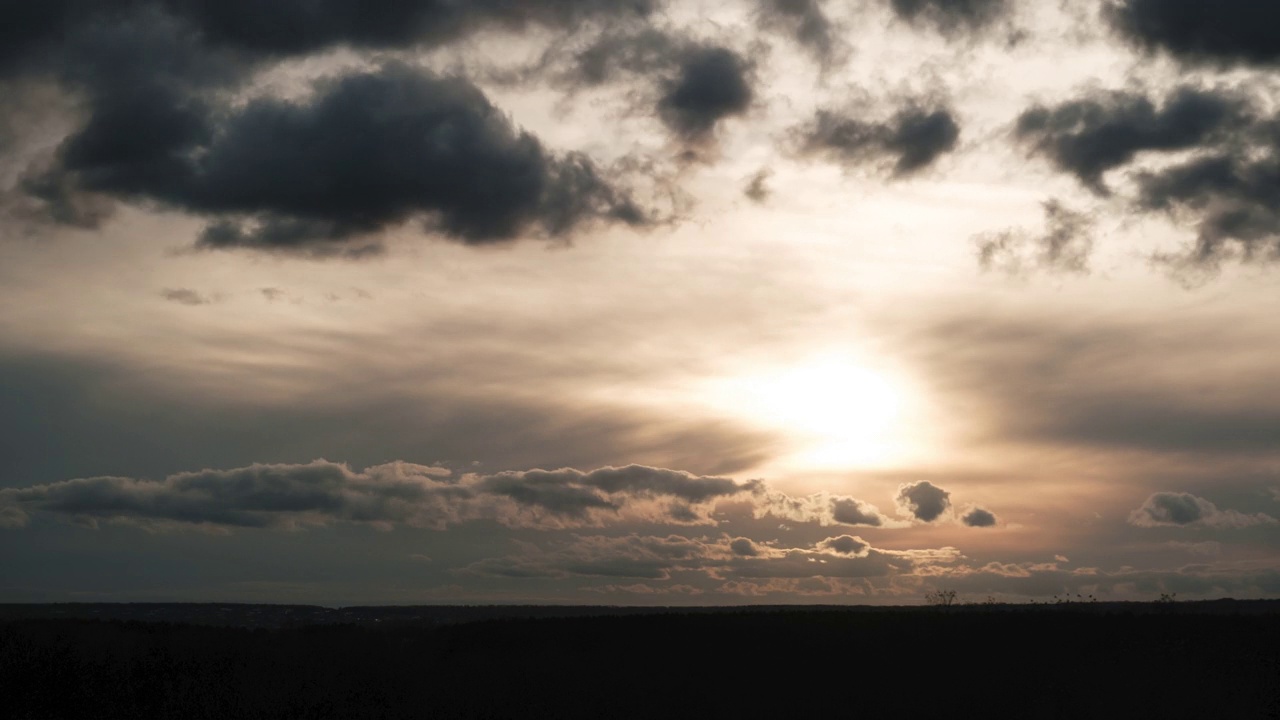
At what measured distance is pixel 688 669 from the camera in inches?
2517

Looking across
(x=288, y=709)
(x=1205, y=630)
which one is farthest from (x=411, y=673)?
(x=1205, y=630)

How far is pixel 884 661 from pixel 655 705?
16.5 metres

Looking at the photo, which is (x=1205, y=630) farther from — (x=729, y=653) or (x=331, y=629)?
(x=331, y=629)

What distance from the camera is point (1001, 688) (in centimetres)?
5597

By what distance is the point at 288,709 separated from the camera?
52.0 m

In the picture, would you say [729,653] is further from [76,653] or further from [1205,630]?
[76,653]

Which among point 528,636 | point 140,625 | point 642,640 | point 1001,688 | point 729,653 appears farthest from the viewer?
point 140,625

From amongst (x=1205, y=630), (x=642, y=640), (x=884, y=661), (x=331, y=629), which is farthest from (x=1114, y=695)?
(x=331, y=629)

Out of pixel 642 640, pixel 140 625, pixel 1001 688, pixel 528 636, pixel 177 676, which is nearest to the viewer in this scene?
pixel 1001 688

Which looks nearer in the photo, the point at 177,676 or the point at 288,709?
the point at 288,709

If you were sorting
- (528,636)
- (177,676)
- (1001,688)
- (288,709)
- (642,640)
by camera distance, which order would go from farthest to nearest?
(528,636) → (642,640) → (177,676) → (1001,688) → (288,709)

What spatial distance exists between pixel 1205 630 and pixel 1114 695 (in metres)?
18.0

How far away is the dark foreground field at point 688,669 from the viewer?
173 feet

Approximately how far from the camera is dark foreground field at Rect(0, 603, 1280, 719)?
5281cm
